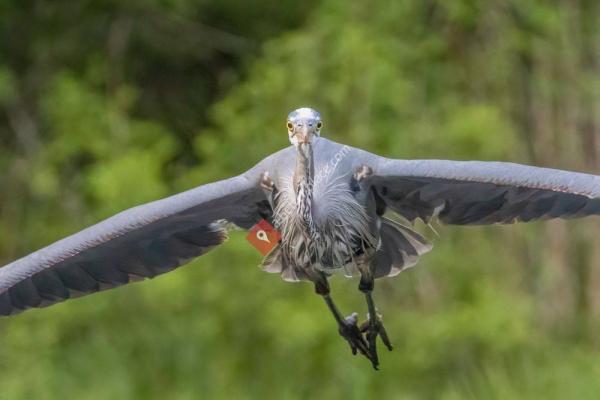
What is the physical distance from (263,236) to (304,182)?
2.26 ft

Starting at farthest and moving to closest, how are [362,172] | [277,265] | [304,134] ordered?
[277,265], [362,172], [304,134]

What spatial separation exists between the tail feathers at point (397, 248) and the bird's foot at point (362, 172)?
1.20 ft

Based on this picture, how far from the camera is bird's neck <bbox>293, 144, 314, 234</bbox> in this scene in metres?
6.86

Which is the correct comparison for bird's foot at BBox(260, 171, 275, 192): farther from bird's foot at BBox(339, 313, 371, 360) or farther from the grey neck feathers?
bird's foot at BBox(339, 313, 371, 360)

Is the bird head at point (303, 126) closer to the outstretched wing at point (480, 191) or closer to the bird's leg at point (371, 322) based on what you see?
the outstretched wing at point (480, 191)

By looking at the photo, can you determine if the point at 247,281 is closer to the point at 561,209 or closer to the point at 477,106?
the point at 477,106

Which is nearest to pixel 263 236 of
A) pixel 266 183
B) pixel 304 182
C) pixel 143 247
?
pixel 266 183

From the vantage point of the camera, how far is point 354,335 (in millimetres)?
7578

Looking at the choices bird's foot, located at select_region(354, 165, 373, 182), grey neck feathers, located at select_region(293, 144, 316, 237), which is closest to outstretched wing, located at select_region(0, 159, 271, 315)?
grey neck feathers, located at select_region(293, 144, 316, 237)

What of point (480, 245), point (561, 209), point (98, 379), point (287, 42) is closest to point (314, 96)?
point (287, 42)

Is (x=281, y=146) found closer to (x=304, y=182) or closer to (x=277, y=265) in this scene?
(x=277, y=265)

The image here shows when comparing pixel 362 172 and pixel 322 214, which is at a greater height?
pixel 362 172

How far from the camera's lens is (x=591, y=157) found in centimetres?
1405

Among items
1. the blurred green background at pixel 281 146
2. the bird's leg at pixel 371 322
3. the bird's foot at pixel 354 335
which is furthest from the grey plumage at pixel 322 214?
the blurred green background at pixel 281 146
